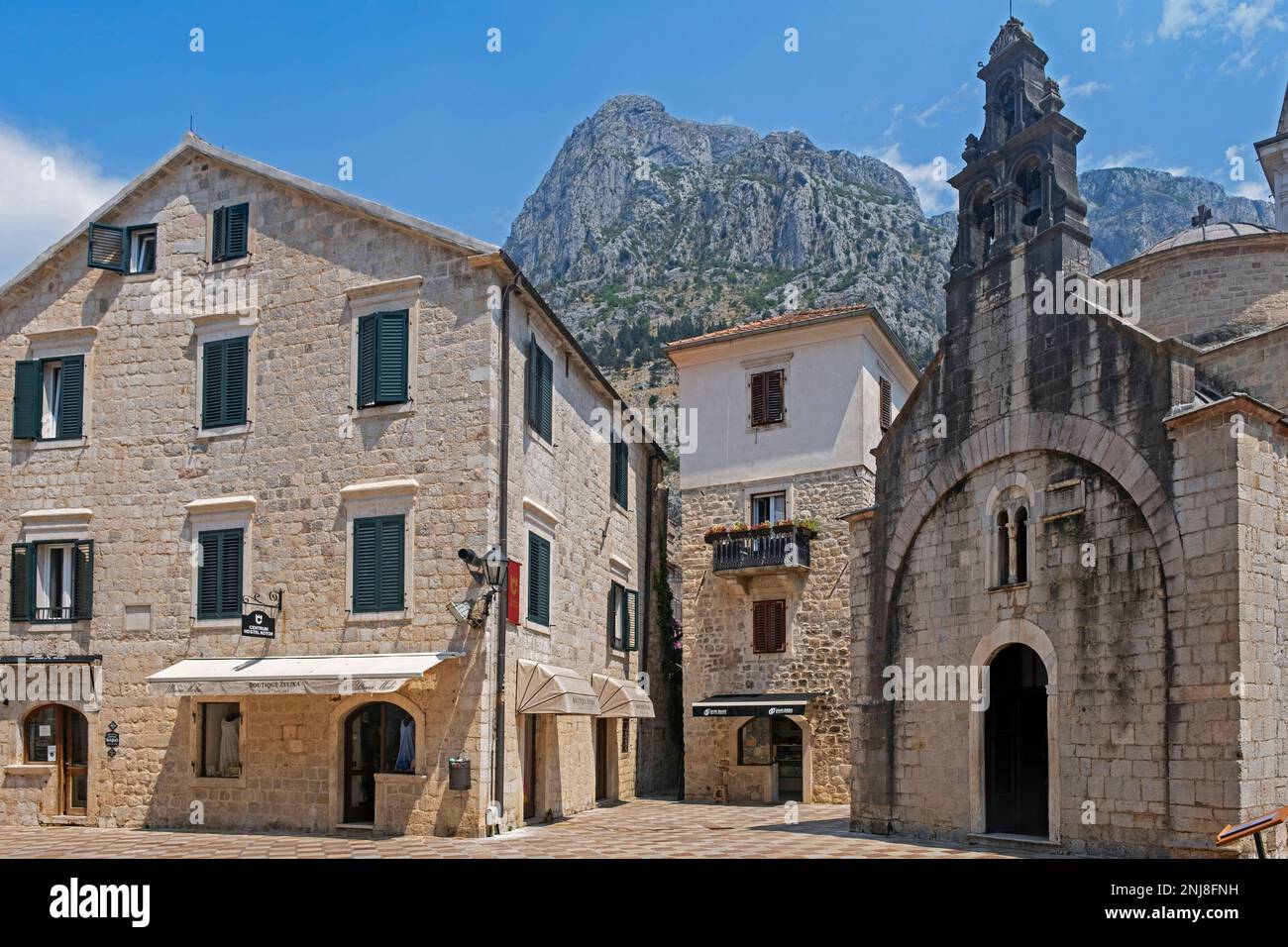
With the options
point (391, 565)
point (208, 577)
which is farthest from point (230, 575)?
point (391, 565)

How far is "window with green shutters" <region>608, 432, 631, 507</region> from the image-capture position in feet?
94.5

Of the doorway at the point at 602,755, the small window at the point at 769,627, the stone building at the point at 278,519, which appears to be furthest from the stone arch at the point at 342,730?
the small window at the point at 769,627

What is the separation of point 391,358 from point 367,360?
23.3 inches

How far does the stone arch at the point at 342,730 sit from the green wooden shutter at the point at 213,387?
605 cm

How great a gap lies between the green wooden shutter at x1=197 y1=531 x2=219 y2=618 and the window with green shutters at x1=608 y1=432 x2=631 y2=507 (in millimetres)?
9597

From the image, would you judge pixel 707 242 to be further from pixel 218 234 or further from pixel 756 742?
pixel 218 234

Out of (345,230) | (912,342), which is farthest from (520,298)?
(912,342)

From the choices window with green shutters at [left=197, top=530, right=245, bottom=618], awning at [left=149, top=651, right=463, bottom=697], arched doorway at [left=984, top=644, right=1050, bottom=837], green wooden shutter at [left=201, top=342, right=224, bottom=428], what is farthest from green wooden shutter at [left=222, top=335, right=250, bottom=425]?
arched doorway at [left=984, top=644, right=1050, bottom=837]

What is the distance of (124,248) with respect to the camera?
78.2ft

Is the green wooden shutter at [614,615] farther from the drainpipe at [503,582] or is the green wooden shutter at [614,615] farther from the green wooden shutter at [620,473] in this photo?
the drainpipe at [503,582]

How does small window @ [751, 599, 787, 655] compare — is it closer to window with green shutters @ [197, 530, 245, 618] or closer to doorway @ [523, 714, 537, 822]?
doorway @ [523, 714, 537, 822]
